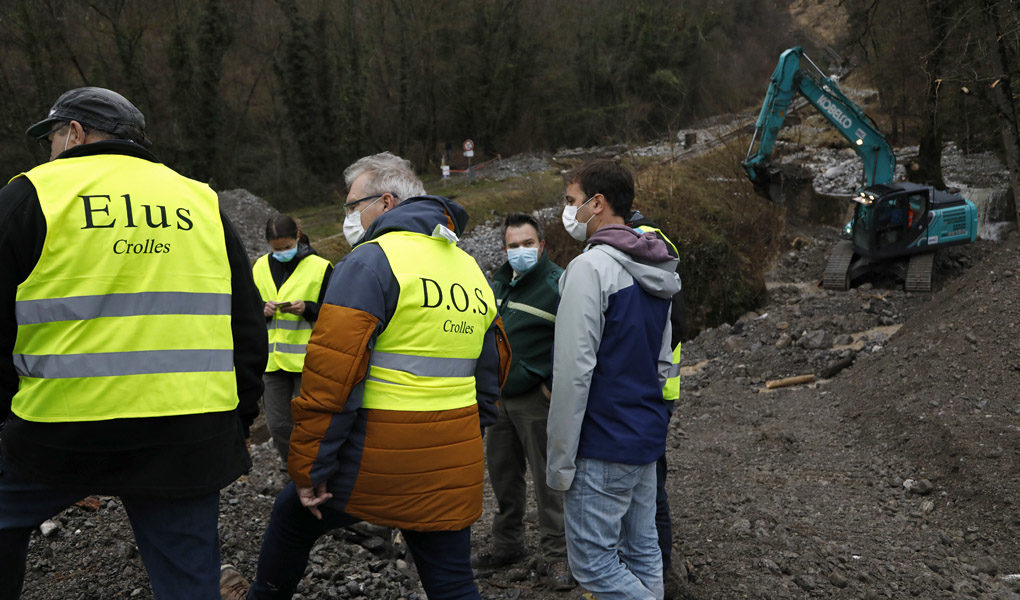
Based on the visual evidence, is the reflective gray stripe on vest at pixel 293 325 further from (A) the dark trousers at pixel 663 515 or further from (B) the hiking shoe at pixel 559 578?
(A) the dark trousers at pixel 663 515

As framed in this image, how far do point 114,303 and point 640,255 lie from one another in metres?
1.70

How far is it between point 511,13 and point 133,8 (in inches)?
709

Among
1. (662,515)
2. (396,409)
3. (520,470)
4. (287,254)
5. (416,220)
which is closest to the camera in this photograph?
(396,409)

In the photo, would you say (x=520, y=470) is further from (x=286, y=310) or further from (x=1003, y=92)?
(x=1003, y=92)

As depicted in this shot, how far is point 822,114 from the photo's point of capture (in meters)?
14.7

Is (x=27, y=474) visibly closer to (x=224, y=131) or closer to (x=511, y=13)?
(x=224, y=131)

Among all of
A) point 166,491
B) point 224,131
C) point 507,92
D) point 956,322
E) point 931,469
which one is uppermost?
point 507,92

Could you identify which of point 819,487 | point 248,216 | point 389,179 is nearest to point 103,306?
point 389,179

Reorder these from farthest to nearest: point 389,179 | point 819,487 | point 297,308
A: point 819,487 → point 297,308 → point 389,179

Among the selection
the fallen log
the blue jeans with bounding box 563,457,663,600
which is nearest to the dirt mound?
the fallen log

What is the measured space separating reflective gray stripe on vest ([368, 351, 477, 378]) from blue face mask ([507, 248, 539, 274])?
4.76ft

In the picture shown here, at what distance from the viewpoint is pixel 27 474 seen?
209cm

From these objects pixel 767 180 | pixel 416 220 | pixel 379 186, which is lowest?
pixel 416 220

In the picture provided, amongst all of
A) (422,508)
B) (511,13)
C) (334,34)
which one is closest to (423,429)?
(422,508)
